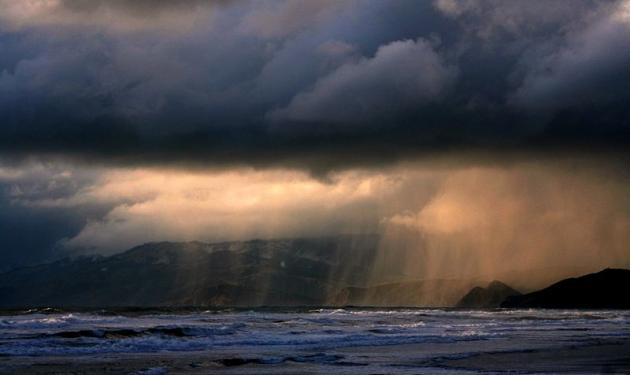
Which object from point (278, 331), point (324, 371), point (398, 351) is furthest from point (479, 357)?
point (278, 331)

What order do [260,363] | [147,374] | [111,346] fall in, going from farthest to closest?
[111,346] → [260,363] → [147,374]

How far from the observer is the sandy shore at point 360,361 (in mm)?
37250

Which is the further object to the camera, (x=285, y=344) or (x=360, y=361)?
(x=285, y=344)

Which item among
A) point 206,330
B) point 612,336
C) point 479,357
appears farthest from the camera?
point 206,330

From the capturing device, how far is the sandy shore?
37.2 metres

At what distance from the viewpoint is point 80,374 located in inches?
1427

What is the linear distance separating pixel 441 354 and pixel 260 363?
1117 cm

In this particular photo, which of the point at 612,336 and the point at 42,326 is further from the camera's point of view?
the point at 42,326

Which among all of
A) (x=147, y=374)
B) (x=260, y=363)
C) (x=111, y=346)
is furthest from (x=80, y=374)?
(x=111, y=346)

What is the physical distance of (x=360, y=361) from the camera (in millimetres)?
41906

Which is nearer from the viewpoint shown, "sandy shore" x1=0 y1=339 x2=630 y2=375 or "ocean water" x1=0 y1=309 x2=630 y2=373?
"sandy shore" x1=0 y1=339 x2=630 y2=375

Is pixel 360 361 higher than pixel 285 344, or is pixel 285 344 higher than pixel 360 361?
pixel 285 344

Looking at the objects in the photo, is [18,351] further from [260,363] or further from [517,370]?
[517,370]

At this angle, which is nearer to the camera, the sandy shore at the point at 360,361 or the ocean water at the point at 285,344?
the sandy shore at the point at 360,361
